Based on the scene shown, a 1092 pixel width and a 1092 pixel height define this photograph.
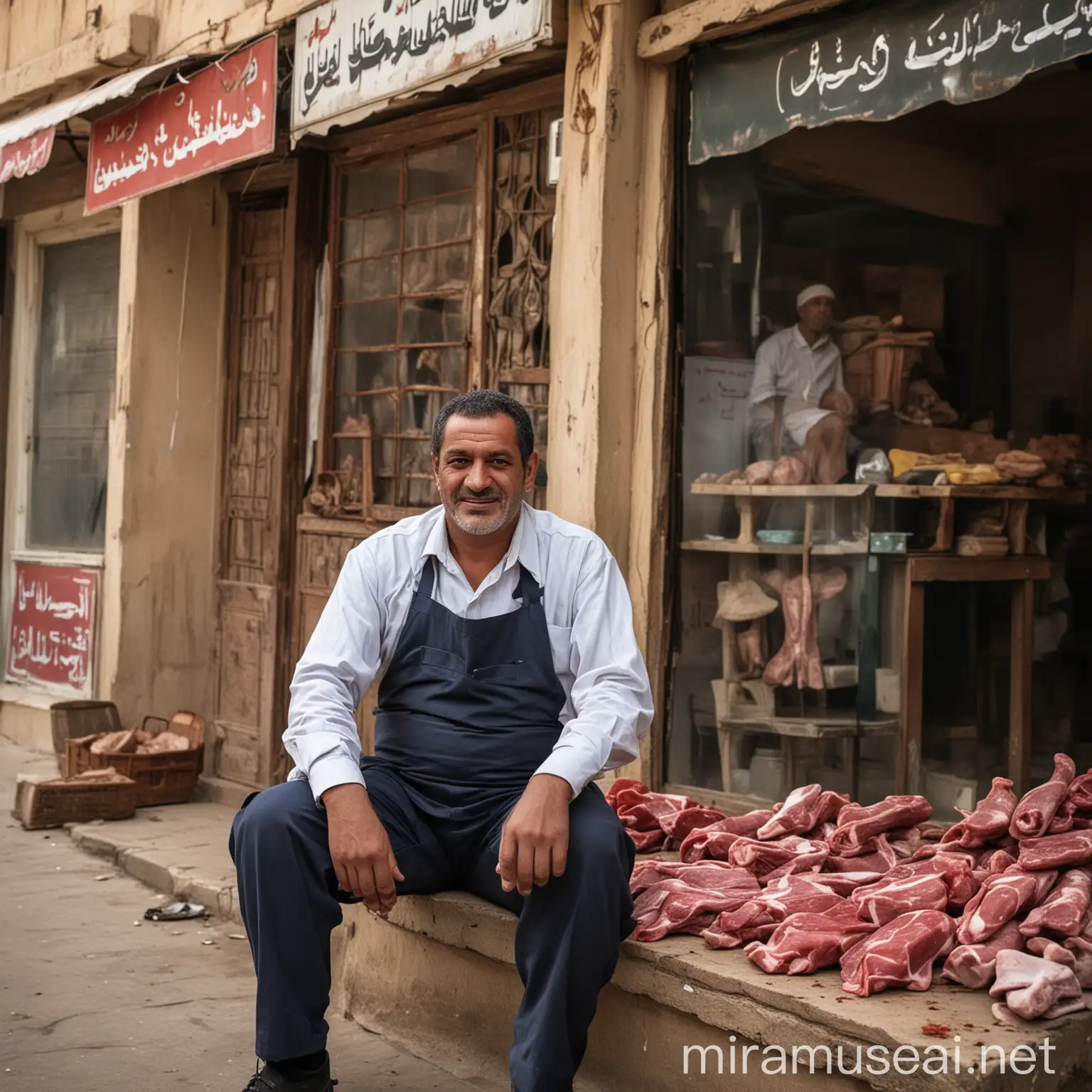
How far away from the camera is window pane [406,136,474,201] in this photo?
671 cm

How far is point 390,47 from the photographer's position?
5883mm

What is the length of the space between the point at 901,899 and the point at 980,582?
103 inches

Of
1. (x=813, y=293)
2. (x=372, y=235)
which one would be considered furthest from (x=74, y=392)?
(x=813, y=293)

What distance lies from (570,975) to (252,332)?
587cm

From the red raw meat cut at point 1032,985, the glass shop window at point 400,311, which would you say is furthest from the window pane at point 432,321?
the red raw meat cut at point 1032,985

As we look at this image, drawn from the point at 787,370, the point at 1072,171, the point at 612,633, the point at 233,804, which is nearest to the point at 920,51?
the point at 787,370

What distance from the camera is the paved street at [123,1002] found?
3738mm

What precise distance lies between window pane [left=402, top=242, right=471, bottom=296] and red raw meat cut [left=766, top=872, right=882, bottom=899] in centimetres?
379

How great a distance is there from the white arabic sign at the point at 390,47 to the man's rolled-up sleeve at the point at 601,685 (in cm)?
250

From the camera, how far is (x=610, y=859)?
→ 3.13 m

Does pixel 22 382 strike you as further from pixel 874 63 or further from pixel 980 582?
pixel 874 63

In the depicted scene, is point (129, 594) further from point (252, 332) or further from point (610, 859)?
point (610, 859)

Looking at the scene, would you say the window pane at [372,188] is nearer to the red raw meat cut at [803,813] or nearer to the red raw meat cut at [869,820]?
the red raw meat cut at [803,813]

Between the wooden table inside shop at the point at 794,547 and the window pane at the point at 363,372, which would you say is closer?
the wooden table inside shop at the point at 794,547
